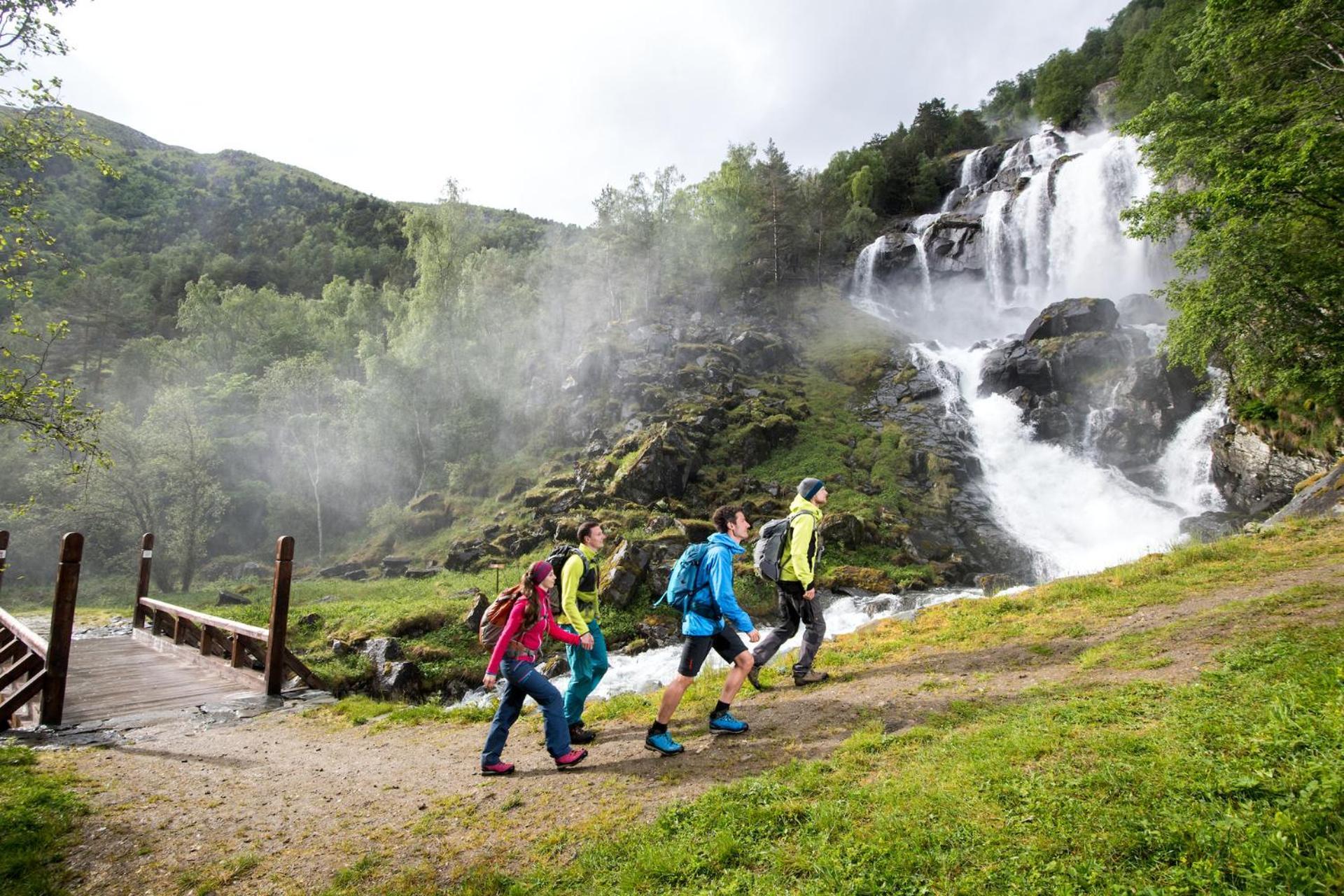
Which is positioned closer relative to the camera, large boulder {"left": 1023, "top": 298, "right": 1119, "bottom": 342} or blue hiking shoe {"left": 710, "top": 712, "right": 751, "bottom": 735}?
blue hiking shoe {"left": 710, "top": 712, "right": 751, "bottom": 735}

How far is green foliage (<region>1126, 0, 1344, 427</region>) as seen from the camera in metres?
11.5

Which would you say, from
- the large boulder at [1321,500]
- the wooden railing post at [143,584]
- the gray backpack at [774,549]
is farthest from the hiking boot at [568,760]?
the large boulder at [1321,500]

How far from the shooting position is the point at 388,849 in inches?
189

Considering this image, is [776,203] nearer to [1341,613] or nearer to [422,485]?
[422,485]

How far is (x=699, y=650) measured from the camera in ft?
20.0

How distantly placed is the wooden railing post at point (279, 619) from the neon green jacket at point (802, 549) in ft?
26.8

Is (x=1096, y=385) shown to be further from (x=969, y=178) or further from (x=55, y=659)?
(x=969, y=178)

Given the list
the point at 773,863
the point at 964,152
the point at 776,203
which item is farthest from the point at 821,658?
the point at 964,152

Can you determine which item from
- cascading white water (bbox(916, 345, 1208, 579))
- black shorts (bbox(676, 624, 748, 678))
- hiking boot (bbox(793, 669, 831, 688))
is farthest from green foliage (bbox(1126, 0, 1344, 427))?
black shorts (bbox(676, 624, 748, 678))

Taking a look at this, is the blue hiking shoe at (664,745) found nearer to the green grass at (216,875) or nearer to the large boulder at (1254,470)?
the green grass at (216,875)

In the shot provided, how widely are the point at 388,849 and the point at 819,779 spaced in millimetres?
3738

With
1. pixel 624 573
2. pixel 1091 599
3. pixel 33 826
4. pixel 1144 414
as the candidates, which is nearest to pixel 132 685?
pixel 33 826

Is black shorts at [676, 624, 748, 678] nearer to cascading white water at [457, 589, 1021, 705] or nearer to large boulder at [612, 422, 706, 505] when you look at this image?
cascading white water at [457, 589, 1021, 705]

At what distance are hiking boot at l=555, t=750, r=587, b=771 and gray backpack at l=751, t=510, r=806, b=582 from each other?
2972 millimetres
